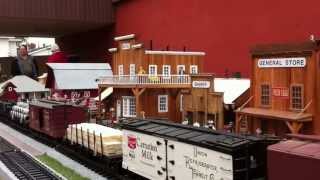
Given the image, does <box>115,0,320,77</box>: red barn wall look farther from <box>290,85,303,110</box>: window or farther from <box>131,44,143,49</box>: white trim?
<box>290,85,303,110</box>: window

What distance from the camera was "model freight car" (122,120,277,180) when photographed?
427 inches

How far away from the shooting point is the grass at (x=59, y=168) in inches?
695

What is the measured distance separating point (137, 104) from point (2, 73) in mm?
49846

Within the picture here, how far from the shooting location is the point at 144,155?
15102 mm

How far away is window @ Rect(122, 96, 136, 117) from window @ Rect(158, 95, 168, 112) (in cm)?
162

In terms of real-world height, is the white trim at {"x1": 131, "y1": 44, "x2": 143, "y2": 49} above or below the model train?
above

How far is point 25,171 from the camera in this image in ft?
59.8

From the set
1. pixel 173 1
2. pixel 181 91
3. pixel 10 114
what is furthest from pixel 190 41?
pixel 10 114

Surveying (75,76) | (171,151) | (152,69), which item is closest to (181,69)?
(152,69)

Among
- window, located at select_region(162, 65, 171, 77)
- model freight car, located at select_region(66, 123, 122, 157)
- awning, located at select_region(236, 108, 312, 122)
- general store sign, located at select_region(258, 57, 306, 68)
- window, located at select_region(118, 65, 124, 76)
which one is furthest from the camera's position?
window, located at select_region(118, 65, 124, 76)

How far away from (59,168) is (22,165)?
171cm

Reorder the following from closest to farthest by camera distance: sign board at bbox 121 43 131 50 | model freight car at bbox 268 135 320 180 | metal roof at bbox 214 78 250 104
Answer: model freight car at bbox 268 135 320 180 < metal roof at bbox 214 78 250 104 < sign board at bbox 121 43 131 50

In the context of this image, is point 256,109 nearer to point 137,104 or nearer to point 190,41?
point 137,104

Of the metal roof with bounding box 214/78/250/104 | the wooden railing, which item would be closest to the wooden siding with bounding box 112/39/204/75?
the wooden railing
